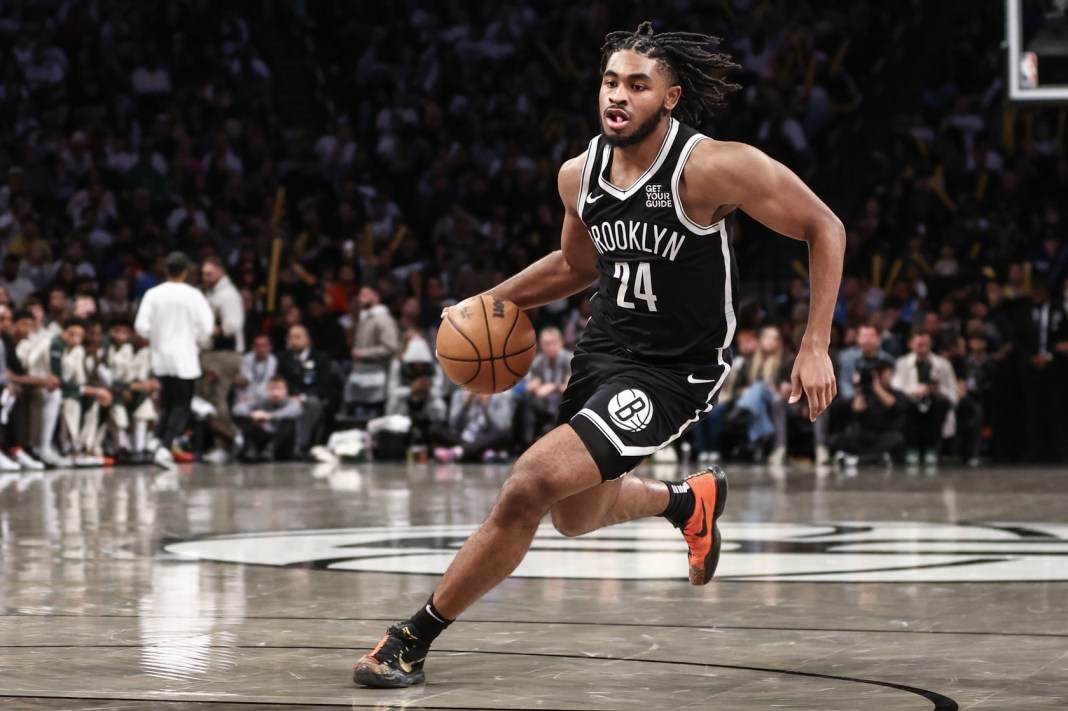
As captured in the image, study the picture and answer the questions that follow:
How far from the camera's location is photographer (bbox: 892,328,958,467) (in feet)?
49.6

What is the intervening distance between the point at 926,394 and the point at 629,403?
1087cm

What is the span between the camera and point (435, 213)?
63.5 ft

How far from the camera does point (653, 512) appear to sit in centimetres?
550

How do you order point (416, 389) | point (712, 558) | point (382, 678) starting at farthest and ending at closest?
1. point (416, 389)
2. point (712, 558)
3. point (382, 678)

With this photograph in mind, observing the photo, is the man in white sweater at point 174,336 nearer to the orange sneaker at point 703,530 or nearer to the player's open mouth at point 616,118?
the orange sneaker at point 703,530

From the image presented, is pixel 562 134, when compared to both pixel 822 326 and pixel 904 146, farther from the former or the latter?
pixel 822 326

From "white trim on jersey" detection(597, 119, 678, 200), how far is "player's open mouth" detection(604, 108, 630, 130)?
0.44 ft

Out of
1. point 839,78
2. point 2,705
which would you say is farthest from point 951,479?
point 2,705

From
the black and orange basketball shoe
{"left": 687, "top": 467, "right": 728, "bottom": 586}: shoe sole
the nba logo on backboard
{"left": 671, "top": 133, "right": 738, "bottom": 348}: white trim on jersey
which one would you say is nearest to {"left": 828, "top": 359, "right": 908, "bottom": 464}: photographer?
the nba logo on backboard

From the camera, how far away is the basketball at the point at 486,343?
5.19 metres

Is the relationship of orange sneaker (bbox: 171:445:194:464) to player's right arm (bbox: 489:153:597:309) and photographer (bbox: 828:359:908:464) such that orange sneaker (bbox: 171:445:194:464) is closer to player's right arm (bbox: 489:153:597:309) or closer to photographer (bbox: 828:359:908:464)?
photographer (bbox: 828:359:908:464)

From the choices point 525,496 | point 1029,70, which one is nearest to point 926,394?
point 1029,70

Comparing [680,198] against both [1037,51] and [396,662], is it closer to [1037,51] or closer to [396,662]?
[396,662]

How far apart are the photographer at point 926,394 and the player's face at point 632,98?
1057cm
